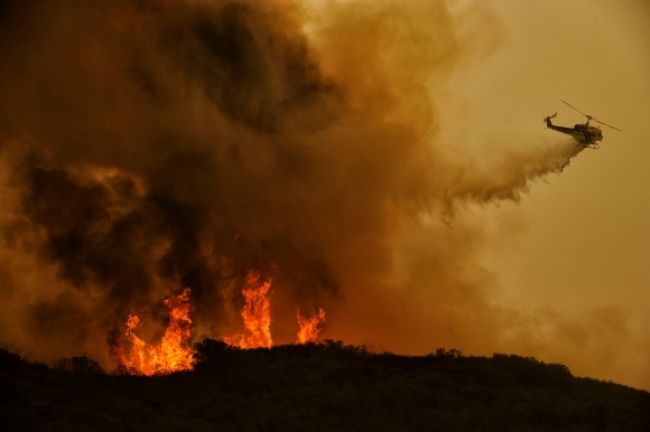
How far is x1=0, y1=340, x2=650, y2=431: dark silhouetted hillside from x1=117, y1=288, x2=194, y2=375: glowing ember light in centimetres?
209

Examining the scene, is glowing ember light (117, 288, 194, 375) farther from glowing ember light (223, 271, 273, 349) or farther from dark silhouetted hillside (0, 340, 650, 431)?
glowing ember light (223, 271, 273, 349)

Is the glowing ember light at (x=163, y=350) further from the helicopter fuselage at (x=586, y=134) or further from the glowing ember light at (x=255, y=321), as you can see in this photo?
the helicopter fuselage at (x=586, y=134)

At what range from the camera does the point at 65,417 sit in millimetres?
57344

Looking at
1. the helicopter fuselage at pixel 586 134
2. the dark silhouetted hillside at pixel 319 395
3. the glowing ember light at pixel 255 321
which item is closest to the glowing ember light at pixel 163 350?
the dark silhouetted hillside at pixel 319 395

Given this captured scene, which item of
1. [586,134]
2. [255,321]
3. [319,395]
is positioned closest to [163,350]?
[255,321]

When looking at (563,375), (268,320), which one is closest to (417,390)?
(563,375)

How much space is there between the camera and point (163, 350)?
254ft

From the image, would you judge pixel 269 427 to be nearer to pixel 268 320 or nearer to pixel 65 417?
pixel 65 417

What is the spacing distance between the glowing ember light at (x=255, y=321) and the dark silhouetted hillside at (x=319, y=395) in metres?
4.74

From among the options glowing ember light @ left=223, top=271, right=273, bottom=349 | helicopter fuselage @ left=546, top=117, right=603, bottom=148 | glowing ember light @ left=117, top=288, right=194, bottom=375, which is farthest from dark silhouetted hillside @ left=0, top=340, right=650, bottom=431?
helicopter fuselage @ left=546, top=117, right=603, bottom=148

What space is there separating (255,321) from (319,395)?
15787 millimetres

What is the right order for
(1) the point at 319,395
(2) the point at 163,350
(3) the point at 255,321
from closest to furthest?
(1) the point at 319,395 → (2) the point at 163,350 → (3) the point at 255,321

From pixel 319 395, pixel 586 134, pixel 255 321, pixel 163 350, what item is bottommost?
pixel 319 395

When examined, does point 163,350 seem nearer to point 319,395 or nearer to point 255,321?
point 255,321
